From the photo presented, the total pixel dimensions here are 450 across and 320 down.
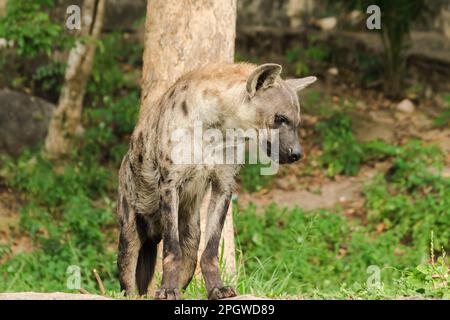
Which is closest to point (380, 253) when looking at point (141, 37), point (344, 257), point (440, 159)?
point (344, 257)

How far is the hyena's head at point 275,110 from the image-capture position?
17.8 feet

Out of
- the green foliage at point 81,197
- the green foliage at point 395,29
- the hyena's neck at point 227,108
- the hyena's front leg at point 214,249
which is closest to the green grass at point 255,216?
the green foliage at point 81,197

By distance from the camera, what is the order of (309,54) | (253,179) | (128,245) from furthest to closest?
1. (309,54)
2. (253,179)
3. (128,245)

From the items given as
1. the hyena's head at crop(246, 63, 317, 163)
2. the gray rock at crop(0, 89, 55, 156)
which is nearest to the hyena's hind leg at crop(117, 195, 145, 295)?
the hyena's head at crop(246, 63, 317, 163)

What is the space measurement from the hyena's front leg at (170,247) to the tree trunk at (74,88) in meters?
5.93

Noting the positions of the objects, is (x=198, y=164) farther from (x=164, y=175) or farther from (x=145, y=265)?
(x=145, y=265)

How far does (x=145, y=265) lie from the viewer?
21.0 feet

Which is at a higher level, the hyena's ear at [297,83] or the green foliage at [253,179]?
the hyena's ear at [297,83]

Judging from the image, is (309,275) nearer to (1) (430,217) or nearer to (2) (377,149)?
(1) (430,217)

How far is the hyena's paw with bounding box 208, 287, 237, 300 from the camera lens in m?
5.38

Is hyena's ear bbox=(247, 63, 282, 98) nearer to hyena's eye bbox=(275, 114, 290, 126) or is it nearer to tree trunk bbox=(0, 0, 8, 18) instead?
hyena's eye bbox=(275, 114, 290, 126)

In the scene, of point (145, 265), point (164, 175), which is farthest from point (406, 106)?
point (164, 175)

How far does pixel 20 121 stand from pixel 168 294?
695 cm

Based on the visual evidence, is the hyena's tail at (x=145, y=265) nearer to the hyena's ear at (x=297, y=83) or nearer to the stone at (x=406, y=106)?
the hyena's ear at (x=297, y=83)
